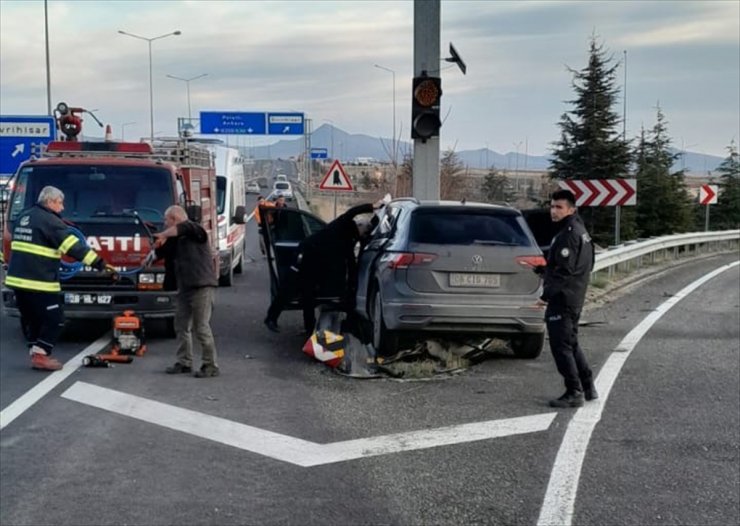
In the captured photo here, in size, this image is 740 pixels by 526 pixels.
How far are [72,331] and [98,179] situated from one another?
6.89 feet

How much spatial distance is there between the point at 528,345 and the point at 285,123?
163ft

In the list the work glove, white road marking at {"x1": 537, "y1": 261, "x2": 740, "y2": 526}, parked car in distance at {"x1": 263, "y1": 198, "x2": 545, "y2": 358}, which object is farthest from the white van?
white road marking at {"x1": 537, "y1": 261, "x2": 740, "y2": 526}

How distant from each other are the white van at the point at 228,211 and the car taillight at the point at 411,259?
19.6 ft

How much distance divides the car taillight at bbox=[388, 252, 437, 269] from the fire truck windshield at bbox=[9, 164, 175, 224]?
371 cm

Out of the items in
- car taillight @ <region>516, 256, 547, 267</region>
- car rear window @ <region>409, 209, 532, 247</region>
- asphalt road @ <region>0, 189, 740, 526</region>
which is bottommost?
asphalt road @ <region>0, 189, 740, 526</region>

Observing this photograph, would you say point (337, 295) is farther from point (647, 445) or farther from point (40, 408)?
point (647, 445)

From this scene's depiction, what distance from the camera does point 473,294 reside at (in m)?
9.70

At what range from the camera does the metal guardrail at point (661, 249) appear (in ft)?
60.3

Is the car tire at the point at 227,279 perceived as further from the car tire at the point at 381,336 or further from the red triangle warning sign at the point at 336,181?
the red triangle warning sign at the point at 336,181

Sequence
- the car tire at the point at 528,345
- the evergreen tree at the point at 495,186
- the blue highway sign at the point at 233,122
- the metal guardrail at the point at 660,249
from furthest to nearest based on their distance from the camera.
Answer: the blue highway sign at the point at 233,122 < the evergreen tree at the point at 495,186 < the metal guardrail at the point at 660,249 < the car tire at the point at 528,345

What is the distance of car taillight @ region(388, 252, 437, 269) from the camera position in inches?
382

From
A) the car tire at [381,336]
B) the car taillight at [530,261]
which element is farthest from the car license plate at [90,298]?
the car taillight at [530,261]

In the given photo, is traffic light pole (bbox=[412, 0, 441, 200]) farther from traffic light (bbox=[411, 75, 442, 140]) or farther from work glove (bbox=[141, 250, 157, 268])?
work glove (bbox=[141, 250, 157, 268])

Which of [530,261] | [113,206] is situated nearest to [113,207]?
[113,206]
